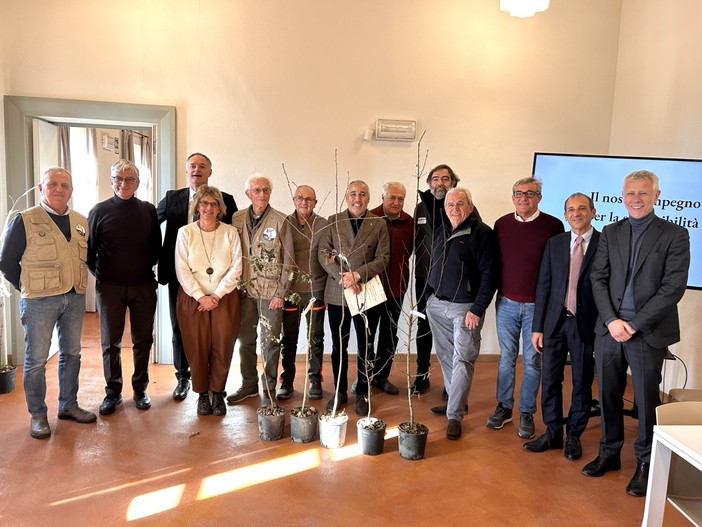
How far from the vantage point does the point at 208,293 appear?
352cm

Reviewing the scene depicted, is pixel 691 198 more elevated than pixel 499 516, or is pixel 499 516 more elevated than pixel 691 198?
pixel 691 198

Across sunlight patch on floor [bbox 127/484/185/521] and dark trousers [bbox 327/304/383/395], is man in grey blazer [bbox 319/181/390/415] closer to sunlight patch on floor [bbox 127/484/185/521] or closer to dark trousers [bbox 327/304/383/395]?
dark trousers [bbox 327/304/383/395]

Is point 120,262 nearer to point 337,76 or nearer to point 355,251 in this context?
point 355,251

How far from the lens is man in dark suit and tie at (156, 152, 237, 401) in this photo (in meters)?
3.75

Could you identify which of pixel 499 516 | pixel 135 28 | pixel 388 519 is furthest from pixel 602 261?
pixel 135 28

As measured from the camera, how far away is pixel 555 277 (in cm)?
307

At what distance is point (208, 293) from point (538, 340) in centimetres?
212

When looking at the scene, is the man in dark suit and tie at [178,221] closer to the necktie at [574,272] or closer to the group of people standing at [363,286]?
the group of people standing at [363,286]

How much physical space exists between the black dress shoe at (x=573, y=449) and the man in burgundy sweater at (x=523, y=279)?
0.27 meters

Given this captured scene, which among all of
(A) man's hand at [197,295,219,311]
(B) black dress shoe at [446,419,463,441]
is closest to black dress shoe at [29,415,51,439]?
(A) man's hand at [197,295,219,311]

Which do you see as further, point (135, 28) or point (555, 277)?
point (135, 28)

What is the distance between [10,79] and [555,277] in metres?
4.48

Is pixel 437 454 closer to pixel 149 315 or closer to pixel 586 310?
pixel 586 310

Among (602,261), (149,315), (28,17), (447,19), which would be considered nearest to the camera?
(602,261)
